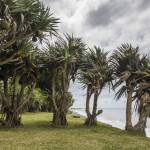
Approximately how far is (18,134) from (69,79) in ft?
26.7

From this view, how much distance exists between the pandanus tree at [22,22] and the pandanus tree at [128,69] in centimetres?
519

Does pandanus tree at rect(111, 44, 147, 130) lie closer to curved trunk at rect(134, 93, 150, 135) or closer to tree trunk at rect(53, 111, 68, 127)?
curved trunk at rect(134, 93, 150, 135)

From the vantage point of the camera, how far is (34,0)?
21344 millimetres

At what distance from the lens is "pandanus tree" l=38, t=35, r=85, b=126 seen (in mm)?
24453

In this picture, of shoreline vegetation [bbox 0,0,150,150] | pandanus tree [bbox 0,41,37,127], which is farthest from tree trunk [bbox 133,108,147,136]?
pandanus tree [bbox 0,41,37,127]

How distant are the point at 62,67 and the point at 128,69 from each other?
4.71m

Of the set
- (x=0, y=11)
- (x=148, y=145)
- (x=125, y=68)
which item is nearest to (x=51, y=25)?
(x=0, y=11)

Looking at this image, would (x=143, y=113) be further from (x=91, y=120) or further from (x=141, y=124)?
(x=91, y=120)

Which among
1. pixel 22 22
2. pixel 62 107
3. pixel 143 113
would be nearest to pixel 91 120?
pixel 62 107

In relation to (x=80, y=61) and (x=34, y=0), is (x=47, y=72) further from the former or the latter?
(x=34, y=0)

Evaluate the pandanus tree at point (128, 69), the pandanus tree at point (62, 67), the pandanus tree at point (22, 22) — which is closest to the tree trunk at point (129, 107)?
the pandanus tree at point (128, 69)

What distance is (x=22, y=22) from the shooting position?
19656mm

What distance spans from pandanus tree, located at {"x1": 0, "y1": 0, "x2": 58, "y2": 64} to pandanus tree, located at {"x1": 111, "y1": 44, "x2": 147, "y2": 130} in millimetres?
5194

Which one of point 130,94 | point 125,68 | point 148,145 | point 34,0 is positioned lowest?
point 148,145
